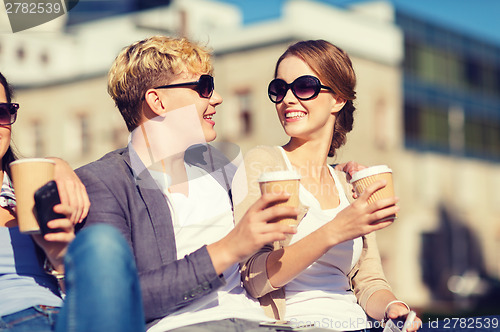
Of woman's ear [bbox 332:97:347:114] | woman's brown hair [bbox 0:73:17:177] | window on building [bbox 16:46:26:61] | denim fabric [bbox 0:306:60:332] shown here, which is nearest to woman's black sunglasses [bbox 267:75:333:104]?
woman's ear [bbox 332:97:347:114]

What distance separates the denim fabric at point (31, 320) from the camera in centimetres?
279

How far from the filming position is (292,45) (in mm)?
3801

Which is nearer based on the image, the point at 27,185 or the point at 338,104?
the point at 27,185

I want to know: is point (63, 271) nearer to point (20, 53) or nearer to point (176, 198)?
point (176, 198)

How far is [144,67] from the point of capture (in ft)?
11.3

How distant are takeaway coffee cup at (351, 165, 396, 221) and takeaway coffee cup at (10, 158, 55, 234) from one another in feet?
4.02

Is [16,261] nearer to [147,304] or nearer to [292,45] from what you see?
[147,304]

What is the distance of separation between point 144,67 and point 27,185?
102 cm

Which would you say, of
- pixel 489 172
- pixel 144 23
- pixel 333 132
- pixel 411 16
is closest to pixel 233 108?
pixel 144 23

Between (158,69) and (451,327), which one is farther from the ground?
(158,69)

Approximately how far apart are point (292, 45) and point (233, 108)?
21.4m

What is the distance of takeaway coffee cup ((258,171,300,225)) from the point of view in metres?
2.72

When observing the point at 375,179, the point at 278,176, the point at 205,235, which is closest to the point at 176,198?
the point at 205,235

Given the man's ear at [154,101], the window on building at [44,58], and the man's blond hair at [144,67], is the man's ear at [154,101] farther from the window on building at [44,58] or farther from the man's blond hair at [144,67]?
the window on building at [44,58]
